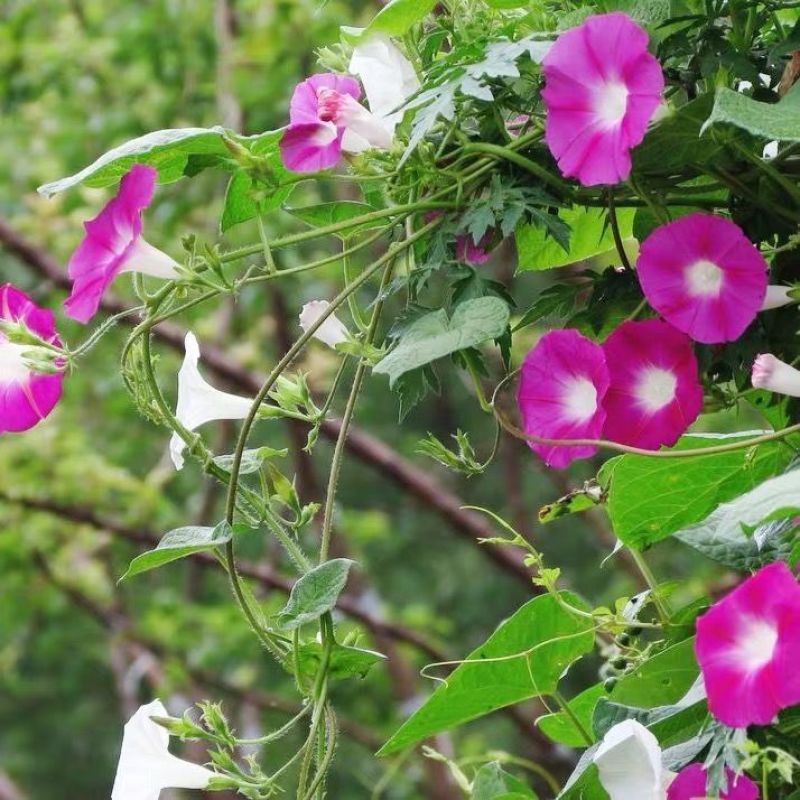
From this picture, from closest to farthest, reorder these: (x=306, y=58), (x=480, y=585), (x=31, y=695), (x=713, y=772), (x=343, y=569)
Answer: (x=713, y=772) → (x=343, y=569) → (x=306, y=58) → (x=480, y=585) → (x=31, y=695)

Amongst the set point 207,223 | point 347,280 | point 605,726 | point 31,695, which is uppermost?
point 347,280

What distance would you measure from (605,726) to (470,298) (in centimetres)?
19

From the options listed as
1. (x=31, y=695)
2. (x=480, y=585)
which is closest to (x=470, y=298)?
(x=480, y=585)

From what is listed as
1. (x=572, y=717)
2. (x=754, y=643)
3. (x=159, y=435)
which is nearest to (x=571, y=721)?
(x=572, y=717)

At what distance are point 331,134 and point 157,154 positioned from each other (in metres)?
0.07

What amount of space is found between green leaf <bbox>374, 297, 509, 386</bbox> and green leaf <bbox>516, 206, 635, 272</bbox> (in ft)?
0.49

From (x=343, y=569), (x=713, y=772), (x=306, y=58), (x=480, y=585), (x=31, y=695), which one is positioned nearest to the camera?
(x=713, y=772)

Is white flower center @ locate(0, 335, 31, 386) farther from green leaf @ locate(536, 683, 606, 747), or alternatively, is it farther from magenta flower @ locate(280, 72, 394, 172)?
green leaf @ locate(536, 683, 606, 747)

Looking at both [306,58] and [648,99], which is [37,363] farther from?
[306,58]

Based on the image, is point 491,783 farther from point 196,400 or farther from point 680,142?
point 680,142

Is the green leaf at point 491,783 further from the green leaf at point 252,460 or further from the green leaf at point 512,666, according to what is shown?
the green leaf at point 252,460

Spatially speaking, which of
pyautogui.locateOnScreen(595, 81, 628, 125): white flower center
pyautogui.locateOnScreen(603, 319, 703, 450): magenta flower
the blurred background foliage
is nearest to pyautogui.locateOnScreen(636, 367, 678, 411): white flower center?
pyautogui.locateOnScreen(603, 319, 703, 450): magenta flower

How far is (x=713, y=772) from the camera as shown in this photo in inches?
19.7

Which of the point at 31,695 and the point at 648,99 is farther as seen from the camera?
the point at 31,695
